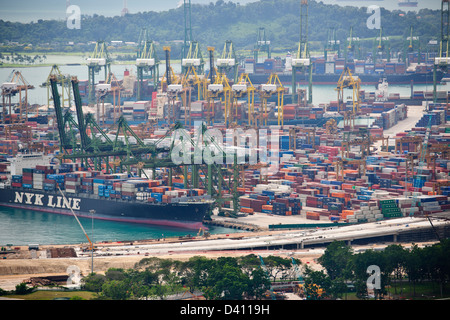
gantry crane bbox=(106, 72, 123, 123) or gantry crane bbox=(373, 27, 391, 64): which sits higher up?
gantry crane bbox=(373, 27, 391, 64)

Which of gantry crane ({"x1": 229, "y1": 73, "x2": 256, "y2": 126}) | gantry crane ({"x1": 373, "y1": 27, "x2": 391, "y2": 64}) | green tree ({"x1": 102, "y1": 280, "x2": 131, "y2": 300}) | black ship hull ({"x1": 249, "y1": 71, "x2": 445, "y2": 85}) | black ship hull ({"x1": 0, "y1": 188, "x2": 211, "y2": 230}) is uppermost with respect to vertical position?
gantry crane ({"x1": 373, "y1": 27, "x2": 391, "y2": 64})

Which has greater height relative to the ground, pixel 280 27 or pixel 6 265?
pixel 280 27

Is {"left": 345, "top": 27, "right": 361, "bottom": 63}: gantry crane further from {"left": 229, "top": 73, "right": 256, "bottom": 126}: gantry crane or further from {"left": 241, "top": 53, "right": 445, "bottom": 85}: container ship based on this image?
{"left": 229, "top": 73, "right": 256, "bottom": 126}: gantry crane

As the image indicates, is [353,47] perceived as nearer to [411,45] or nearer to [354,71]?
[411,45]

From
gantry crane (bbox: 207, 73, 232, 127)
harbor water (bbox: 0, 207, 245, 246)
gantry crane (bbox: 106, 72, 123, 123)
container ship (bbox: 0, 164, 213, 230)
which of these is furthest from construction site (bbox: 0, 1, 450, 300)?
gantry crane (bbox: 106, 72, 123, 123)

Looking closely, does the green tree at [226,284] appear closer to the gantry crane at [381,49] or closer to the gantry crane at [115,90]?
the gantry crane at [115,90]

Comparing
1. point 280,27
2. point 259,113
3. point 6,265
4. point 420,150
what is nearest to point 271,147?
point 420,150
